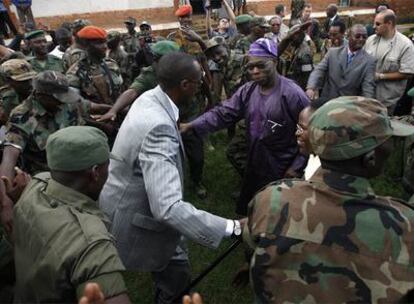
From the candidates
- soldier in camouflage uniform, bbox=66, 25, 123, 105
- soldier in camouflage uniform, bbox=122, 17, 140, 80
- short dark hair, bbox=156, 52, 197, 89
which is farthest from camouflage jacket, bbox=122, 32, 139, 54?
short dark hair, bbox=156, 52, 197, 89

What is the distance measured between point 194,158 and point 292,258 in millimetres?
3386

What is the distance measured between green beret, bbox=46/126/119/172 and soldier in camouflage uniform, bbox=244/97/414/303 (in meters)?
0.82

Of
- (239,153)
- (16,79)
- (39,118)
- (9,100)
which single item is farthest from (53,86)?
(239,153)

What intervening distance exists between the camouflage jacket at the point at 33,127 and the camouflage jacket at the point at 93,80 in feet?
3.83

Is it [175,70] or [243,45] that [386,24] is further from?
[175,70]

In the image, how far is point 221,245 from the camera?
411 cm

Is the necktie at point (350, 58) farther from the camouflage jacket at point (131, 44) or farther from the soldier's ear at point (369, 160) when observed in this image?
the camouflage jacket at point (131, 44)

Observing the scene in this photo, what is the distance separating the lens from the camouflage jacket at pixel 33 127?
325 cm

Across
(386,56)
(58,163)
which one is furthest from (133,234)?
(386,56)

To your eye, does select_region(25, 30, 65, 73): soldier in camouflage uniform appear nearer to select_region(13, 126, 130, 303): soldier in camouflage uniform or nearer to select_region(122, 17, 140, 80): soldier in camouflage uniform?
select_region(122, 17, 140, 80): soldier in camouflage uniform

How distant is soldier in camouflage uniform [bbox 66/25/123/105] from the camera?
4.59m

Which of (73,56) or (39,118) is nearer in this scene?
(39,118)

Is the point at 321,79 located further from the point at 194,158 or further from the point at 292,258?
the point at 292,258

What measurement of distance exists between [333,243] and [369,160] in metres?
0.35
